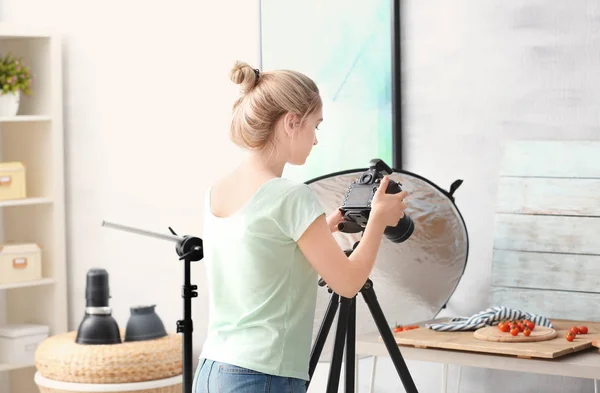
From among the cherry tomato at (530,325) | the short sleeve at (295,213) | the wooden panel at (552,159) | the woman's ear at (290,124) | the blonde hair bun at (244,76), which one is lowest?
the cherry tomato at (530,325)

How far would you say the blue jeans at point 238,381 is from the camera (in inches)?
63.6

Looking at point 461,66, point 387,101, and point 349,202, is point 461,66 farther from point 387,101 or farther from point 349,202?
point 349,202

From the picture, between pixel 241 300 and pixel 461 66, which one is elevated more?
pixel 461 66

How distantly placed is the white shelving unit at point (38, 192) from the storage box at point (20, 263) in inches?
1.5

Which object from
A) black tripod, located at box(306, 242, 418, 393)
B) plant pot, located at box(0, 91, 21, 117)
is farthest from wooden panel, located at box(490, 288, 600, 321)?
plant pot, located at box(0, 91, 21, 117)

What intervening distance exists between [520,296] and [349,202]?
3.82 feet

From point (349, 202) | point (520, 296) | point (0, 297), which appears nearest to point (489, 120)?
point (520, 296)

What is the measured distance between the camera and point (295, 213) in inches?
63.0

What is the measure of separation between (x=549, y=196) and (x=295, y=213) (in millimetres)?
1465

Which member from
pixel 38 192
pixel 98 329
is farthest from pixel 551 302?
pixel 38 192

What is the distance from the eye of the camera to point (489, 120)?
3.05 metres

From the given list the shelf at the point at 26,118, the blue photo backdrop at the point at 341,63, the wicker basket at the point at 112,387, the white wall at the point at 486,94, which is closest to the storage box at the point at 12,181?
the shelf at the point at 26,118

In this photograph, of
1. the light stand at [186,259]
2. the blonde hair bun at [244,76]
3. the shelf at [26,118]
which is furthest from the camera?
the shelf at [26,118]

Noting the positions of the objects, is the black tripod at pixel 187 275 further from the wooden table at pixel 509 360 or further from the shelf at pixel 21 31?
the shelf at pixel 21 31
